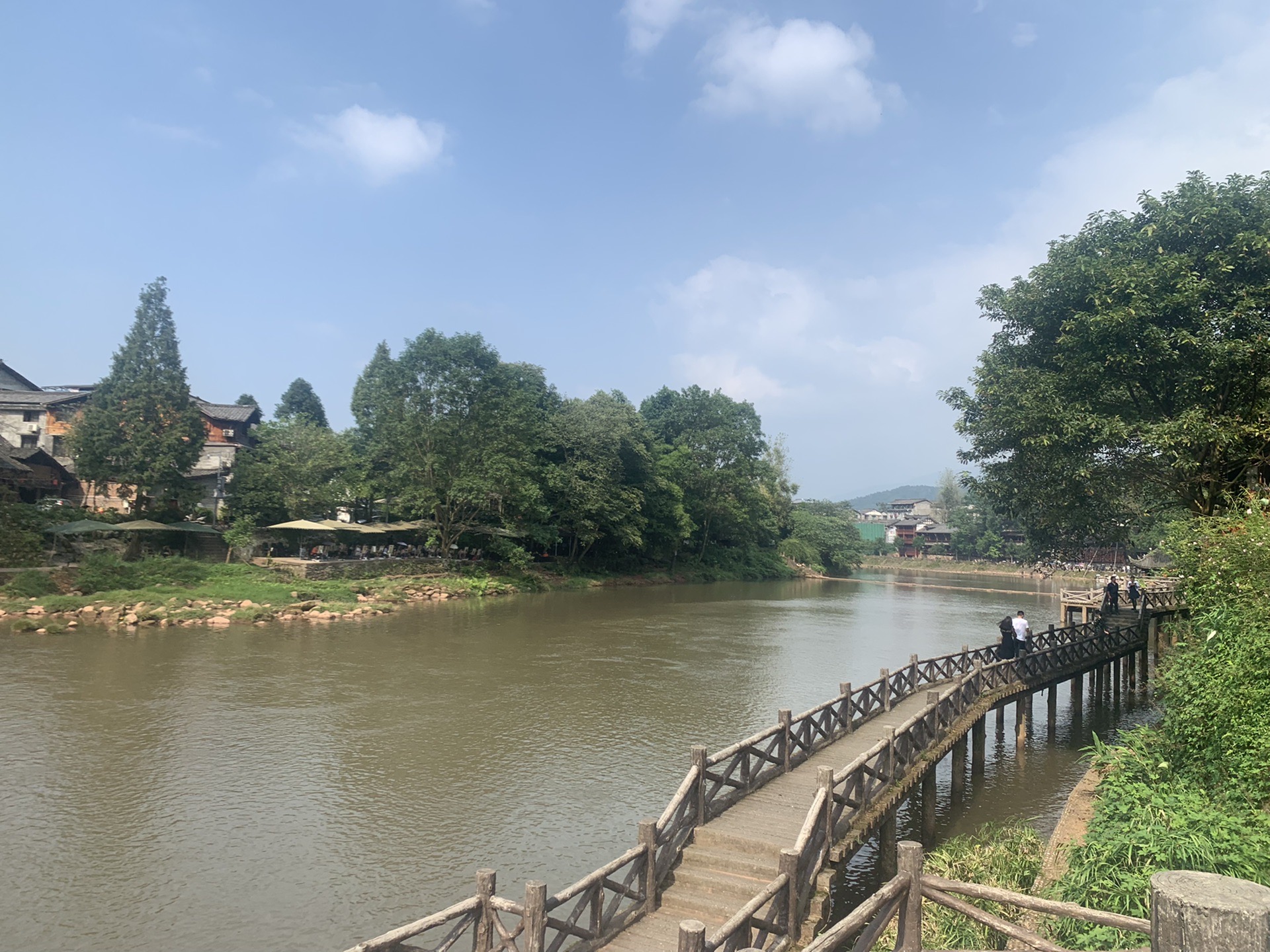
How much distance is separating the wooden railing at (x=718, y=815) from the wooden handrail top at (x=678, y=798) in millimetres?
18

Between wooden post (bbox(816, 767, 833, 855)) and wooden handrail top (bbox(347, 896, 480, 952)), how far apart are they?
4549 millimetres

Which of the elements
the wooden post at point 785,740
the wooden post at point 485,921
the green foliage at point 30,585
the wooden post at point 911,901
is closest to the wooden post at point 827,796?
the wooden post at point 785,740

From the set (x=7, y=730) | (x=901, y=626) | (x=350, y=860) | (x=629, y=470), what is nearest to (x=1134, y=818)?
(x=350, y=860)

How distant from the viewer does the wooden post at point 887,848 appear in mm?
12781

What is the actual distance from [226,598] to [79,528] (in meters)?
8.47

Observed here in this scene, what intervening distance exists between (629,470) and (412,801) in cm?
4645

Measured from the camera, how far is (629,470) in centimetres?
6066

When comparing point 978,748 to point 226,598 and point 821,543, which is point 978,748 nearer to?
point 226,598

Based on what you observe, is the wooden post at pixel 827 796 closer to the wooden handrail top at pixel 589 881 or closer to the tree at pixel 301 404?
the wooden handrail top at pixel 589 881

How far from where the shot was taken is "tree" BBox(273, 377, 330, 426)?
247ft

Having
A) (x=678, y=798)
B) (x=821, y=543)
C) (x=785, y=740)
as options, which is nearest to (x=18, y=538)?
(x=785, y=740)

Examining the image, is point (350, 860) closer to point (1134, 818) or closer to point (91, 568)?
point (1134, 818)

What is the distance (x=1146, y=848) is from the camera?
9.17 metres

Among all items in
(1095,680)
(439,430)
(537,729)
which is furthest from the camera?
(439,430)
